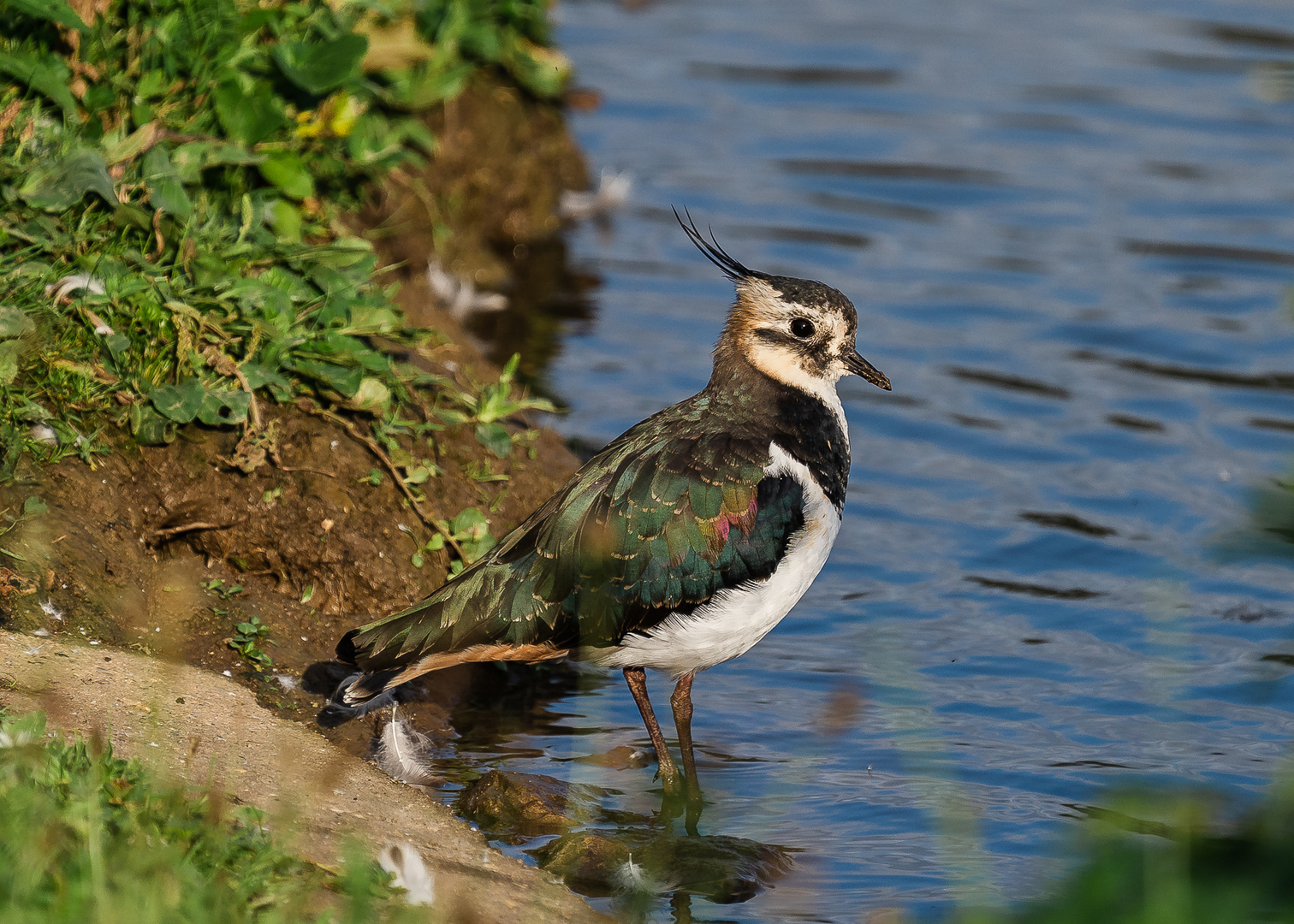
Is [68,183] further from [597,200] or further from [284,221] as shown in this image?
[597,200]

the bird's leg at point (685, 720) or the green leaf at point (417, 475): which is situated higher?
the green leaf at point (417, 475)

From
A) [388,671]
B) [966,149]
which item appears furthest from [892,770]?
[966,149]

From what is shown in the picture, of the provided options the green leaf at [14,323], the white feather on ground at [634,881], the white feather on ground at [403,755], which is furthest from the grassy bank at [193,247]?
the white feather on ground at [634,881]

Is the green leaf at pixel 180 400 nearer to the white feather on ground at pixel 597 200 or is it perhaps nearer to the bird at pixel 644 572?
the bird at pixel 644 572

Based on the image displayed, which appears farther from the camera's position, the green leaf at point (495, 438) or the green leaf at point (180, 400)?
the green leaf at point (495, 438)

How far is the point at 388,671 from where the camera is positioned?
5688mm

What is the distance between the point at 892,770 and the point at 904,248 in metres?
6.52

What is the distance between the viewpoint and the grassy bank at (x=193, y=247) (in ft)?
20.4

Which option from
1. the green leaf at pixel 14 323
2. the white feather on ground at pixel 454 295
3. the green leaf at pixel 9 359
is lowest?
the white feather on ground at pixel 454 295

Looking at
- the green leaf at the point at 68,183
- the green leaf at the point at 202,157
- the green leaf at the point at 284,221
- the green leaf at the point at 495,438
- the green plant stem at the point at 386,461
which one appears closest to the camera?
the green leaf at the point at 68,183

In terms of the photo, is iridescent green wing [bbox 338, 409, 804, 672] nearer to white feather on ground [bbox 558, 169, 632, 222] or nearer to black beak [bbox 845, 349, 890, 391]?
black beak [bbox 845, 349, 890, 391]

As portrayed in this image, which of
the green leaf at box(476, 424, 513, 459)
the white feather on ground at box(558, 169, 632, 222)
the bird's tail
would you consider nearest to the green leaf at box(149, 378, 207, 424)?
the bird's tail

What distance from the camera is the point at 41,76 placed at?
6828 millimetres

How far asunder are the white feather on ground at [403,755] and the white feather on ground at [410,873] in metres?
1.20
